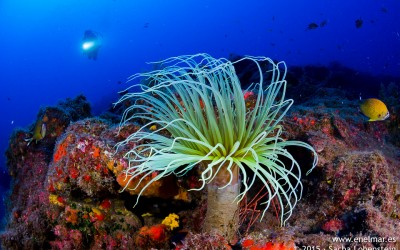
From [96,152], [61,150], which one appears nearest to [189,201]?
[96,152]

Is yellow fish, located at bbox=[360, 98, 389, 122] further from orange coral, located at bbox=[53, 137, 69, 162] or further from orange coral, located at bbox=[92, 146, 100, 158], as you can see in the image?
orange coral, located at bbox=[53, 137, 69, 162]

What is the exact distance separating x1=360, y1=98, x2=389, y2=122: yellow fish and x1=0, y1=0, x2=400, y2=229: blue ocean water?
220 ft

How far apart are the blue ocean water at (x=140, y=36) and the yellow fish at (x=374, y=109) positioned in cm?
6714

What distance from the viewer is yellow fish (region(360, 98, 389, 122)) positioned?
201 inches

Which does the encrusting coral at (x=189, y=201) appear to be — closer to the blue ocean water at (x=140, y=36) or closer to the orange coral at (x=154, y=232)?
the orange coral at (x=154, y=232)

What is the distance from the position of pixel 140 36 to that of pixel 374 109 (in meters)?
103

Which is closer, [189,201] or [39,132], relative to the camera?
[189,201]

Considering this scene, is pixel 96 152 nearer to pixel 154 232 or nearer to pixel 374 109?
pixel 154 232

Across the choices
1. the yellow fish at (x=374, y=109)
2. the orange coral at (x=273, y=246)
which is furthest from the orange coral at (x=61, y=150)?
the yellow fish at (x=374, y=109)

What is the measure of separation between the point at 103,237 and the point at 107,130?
144 cm

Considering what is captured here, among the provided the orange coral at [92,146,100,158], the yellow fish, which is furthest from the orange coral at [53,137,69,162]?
the yellow fish

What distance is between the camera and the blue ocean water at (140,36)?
252 ft

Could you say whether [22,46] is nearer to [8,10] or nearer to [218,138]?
[8,10]

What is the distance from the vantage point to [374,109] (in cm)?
519
